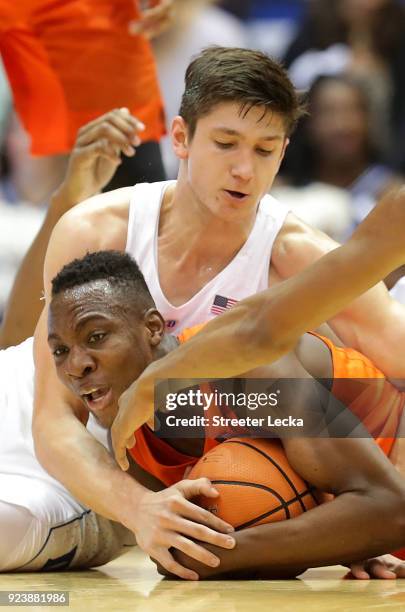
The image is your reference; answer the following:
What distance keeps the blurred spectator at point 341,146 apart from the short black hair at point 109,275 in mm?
1657

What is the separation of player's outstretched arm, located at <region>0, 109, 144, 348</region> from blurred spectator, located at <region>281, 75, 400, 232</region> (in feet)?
3.03

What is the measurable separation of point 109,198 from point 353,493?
151 cm

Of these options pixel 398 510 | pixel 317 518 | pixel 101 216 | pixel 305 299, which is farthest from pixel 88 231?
pixel 305 299

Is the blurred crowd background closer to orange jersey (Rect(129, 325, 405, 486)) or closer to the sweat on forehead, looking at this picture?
orange jersey (Rect(129, 325, 405, 486))

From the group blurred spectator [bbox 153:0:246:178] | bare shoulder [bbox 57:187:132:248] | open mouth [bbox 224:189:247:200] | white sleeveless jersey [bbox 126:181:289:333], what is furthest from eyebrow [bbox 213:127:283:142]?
blurred spectator [bbox 153:0:246:178]

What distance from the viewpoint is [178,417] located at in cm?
309

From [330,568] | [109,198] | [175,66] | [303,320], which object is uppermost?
[175,66]

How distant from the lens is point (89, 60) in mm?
5133

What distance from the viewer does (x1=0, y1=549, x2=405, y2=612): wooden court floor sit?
8.00ft

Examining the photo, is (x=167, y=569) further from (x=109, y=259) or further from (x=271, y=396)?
(x=109, y=259)

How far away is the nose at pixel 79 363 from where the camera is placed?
10.3ft

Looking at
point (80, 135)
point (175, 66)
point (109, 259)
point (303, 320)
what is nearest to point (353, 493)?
point (303, 320)

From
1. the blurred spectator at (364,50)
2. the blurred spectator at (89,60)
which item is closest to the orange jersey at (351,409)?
the blurred spectator at (364,50)

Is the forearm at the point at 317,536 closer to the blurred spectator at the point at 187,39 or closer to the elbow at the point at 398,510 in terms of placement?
the elbow at the point at 398,510
